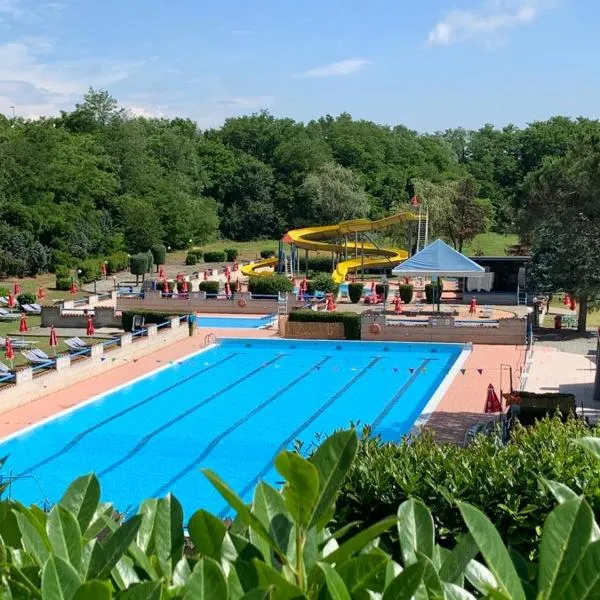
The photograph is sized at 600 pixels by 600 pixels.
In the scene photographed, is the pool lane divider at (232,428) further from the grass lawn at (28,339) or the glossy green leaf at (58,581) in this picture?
the glossy green leaf at (58,581)

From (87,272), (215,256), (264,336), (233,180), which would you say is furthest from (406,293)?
(233,180)

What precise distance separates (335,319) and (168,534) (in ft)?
82.5

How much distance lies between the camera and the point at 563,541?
70.3 inches

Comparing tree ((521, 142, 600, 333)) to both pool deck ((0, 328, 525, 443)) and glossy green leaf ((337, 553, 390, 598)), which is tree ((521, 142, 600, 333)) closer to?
pool deck ((0, 328, 525, 443))

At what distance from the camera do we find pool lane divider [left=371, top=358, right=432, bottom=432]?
18.0m

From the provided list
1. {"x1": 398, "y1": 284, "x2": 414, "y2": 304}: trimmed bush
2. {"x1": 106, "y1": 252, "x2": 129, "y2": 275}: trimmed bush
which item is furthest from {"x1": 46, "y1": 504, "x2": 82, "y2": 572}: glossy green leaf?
{"x1": 106, "y1": 252, "x2": 129, "y2": 275}: trimmed bush

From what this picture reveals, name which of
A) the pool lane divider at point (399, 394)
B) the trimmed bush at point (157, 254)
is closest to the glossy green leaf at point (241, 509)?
the pool lane divider at point (399, 394)

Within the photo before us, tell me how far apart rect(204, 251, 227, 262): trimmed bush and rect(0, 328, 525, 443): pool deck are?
20.8 m

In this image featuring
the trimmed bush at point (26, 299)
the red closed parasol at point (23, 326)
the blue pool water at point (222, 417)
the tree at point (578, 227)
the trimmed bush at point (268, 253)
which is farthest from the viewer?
the trimmed bush at point (268, 253)

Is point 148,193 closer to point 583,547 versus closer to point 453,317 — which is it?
point 453,317

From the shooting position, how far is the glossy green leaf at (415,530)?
221 centimetres

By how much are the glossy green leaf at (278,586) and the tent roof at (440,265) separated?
28002 millimetres

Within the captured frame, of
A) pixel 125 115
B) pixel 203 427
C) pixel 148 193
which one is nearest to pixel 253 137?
pixel 125 115

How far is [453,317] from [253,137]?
46.8m
